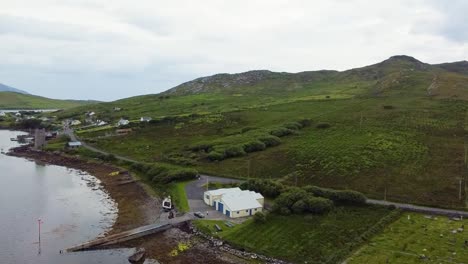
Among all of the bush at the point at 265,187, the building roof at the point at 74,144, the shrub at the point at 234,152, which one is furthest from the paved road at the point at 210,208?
the building roof at the point at 74,144

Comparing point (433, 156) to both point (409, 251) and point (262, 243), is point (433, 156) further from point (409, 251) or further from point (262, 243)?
point (262, 243)

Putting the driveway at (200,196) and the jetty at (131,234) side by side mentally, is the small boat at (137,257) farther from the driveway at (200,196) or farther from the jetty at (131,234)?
the driveway at (200,196)

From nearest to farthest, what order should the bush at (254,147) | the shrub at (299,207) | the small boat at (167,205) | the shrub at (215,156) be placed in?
the shrub at (299,207), the small boat at (167,205), the shrub at (215,156), the bush at (254,147)

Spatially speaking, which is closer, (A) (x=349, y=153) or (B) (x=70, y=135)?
(A) (x=349, y=153)

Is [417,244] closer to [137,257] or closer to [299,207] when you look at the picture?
[299,207]

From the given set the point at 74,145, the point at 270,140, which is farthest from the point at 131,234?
the point at 74,145

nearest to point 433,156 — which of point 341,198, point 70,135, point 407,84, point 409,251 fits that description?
point 341,198
